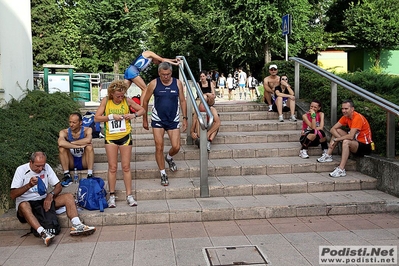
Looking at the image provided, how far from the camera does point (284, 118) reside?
9.46m

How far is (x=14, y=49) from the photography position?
962 centimetres

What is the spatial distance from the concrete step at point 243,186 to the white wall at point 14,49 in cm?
409

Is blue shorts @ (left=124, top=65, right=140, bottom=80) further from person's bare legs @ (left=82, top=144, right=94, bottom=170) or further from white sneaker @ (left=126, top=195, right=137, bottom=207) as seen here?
white sneaker @ (left=126, top=195, right=137, bottom=207)

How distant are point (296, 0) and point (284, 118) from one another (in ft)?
57.1

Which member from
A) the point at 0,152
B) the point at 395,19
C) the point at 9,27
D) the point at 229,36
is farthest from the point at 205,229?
the point at 395,19

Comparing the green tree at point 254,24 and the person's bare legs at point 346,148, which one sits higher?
the green tree at point 254,24

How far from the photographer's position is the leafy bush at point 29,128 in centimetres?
552

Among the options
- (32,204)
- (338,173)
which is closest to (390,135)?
(338,173)

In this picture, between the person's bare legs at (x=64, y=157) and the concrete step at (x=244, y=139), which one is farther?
the concrete step at (x=244, y=139)

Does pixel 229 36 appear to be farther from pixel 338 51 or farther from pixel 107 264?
pixel 107 264

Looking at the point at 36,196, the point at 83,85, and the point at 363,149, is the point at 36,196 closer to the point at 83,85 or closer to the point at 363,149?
the point at 363,149

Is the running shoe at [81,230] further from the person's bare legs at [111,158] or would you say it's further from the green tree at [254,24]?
the green tree at [254,24]

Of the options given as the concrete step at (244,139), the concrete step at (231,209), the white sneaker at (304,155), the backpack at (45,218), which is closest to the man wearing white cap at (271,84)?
the concrete step at (244,139)

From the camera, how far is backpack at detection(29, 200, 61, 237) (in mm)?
4953
